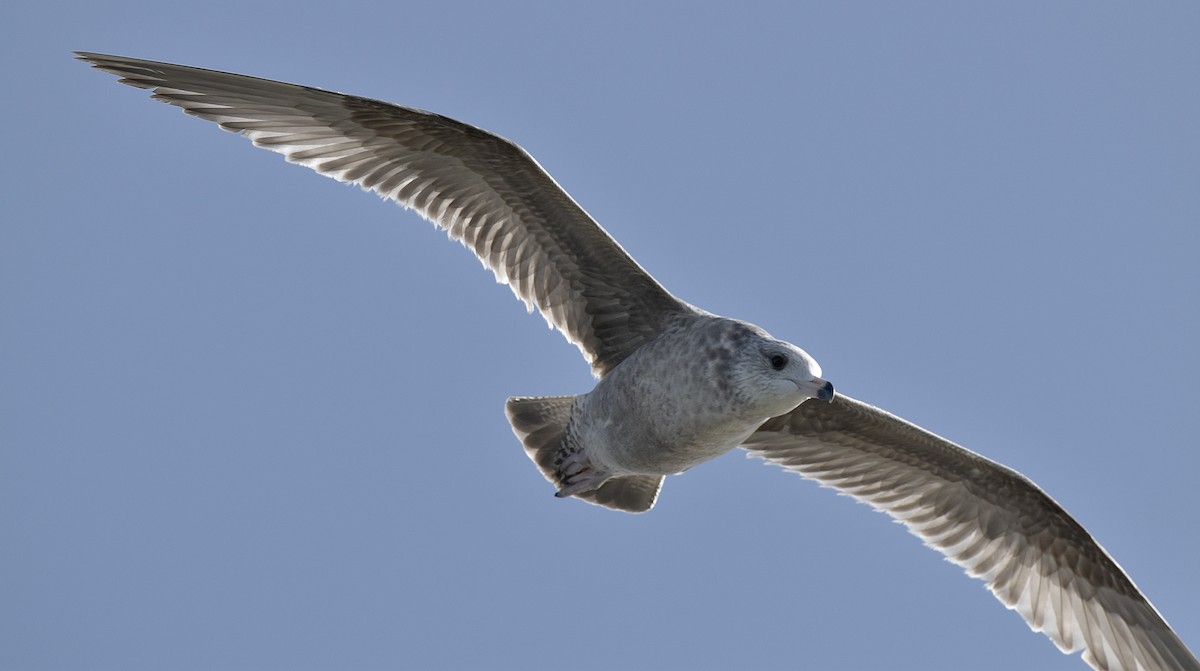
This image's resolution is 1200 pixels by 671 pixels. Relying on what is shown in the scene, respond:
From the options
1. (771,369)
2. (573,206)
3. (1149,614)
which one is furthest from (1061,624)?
(573,206)

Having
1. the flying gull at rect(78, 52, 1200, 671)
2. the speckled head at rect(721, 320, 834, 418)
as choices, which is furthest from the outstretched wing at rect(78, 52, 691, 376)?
the speckled head at rect(721, 320, 834, 418)

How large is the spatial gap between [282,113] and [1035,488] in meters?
5.57

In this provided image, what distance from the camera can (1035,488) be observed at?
10492 mm

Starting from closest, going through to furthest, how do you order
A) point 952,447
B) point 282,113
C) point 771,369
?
point 771,369, point 282,113, point 952,447

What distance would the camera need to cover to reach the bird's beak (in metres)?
8.66

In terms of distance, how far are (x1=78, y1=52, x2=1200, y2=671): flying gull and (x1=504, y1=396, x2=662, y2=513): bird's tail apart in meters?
0.01

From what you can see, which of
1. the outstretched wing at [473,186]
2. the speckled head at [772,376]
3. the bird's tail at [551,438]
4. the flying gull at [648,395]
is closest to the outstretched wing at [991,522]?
the flying gull at [648,395]

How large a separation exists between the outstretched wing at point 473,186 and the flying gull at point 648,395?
0.01 metres

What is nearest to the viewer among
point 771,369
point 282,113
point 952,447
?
point 771,369

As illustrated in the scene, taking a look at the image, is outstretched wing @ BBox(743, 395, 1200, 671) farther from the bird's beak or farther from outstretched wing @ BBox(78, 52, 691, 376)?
the bird's beak

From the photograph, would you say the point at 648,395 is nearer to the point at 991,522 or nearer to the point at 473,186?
the point at 473,186

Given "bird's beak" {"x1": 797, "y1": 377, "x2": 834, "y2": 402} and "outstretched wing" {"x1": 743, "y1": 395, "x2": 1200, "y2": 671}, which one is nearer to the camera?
"bird's beak" {"x1": 797, "y1": 377, "x2": 834, "y2": 402}

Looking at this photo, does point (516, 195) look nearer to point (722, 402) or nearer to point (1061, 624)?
point (722, 402)

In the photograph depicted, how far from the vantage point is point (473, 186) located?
1010 cm
